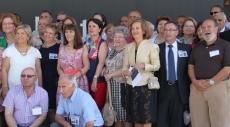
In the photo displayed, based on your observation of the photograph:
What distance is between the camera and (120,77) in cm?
441

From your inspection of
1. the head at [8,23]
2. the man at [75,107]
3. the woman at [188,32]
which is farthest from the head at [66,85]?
the woman at [188,32]

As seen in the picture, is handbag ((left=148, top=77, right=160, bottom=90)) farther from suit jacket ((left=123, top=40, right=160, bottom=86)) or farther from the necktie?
the necktie

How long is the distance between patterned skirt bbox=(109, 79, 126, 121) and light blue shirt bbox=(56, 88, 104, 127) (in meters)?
0.38

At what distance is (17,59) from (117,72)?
125 centimetres

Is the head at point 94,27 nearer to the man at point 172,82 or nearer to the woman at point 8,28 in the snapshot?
the man at point 172,82

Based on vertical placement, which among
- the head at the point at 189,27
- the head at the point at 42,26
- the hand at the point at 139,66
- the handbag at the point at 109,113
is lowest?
the handbag at the point at 109,113

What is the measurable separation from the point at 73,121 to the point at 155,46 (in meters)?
1.25

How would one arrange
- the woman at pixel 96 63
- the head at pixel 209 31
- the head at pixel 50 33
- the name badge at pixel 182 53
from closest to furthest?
the head at pixel 209 31 < the name badge at pixel 182 53 < the woman at pixel 96 63 < the head at pixel 50 33

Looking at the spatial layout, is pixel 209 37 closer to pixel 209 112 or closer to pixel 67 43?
pixel 209 112

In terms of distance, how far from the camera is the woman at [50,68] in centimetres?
471

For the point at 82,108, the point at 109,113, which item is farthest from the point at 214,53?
the point at 82,108

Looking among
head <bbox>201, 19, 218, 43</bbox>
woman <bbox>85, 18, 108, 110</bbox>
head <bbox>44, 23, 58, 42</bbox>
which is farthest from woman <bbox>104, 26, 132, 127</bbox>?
head <bbox>201, 19, 218, 43</bbox>

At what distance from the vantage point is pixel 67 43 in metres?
4.64

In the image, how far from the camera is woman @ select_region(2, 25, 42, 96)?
4512 millimetres
